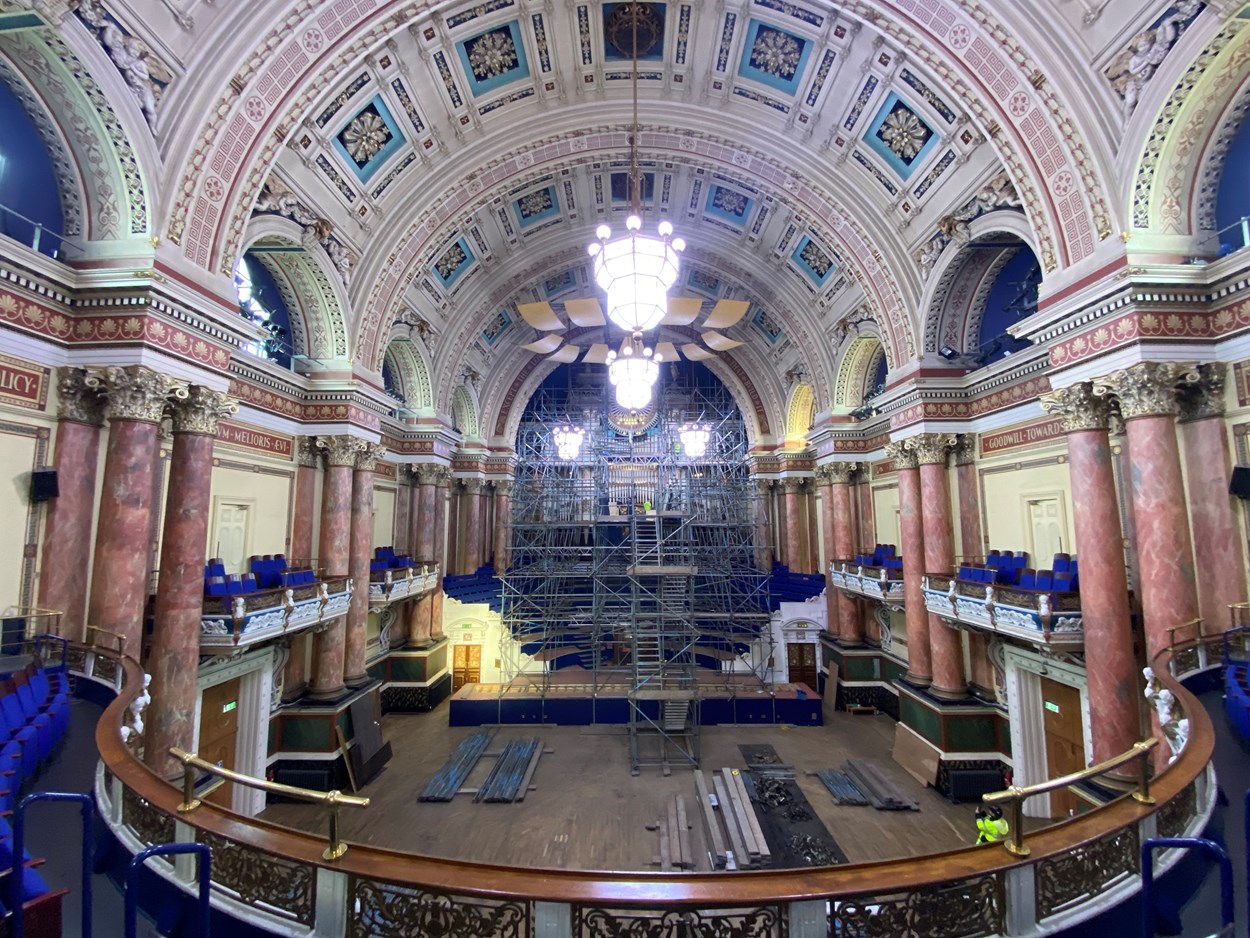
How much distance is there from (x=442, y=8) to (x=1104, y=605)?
12.7 metres

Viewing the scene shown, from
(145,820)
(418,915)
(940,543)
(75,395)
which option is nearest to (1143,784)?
(418,915)

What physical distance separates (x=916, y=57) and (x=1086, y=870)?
400 inches

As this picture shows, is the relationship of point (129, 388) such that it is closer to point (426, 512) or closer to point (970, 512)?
point (426, 512)

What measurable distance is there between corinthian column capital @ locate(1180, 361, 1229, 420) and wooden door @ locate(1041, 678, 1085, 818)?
4881 mm

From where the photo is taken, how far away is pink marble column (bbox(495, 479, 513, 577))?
854 inches

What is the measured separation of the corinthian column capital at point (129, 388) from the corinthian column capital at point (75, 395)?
112mm

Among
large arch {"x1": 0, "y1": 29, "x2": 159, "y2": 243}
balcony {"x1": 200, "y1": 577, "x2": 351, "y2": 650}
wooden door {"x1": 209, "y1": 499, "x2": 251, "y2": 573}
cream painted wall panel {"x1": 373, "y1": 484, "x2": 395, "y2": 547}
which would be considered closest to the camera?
large arch {"x1": 0, "y1": 29, "x2": 159, "y2": 243}

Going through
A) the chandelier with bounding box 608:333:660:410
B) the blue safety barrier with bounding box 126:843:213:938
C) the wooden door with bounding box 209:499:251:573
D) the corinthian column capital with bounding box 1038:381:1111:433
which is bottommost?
the blue safety barrier with bounding box 126:843:213:938

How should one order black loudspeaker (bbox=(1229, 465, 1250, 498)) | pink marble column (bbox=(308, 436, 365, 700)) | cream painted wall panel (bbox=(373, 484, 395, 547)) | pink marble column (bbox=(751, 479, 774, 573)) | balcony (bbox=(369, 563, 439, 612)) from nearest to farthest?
black loudspeaker (bbox=(1229, 465, 1250, 498))
pink marble column (bbox=(308, 436, 365, 700))
balcony (bbox=(369, 563, 439, 612))
cream painted wall panel (bbox=(373, 484, 395, 547))
pink marble column (bbox=(751, 479, 774, 573))

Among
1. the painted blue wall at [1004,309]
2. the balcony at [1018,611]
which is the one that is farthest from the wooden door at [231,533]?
the painted blue wall at [1004,309]

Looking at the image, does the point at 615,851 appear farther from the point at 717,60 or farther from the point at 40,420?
the point at 717,60

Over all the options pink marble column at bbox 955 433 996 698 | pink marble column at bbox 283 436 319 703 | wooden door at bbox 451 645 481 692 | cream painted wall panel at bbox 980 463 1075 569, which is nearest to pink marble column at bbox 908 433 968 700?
pink marble column at bbox 955 433 996 698

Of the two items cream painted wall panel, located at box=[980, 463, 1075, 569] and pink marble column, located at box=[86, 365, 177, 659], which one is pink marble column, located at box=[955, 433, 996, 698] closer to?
cream painted wall panel, located at box=[980, 463, 1075, 569]

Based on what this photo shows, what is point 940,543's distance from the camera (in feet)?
39.0
